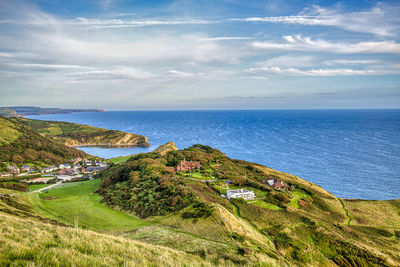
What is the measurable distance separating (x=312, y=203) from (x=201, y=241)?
113 ft

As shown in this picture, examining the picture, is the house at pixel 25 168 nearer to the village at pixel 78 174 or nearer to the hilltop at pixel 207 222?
the village at pixel 78 174

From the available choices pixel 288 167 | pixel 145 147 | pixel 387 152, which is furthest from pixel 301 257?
pixel 145 147

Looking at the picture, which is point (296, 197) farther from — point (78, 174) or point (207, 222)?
point (78, 174)

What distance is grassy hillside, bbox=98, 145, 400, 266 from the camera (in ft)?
78.6

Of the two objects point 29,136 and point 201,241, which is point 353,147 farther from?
point 29,136

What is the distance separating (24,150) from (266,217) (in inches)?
4247

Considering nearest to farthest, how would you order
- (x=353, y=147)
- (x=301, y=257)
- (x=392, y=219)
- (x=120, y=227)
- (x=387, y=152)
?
(x=301, y=257)
(x=120, y=227)
(x=392, y=219)
(x=387, y=152)
(x=353, y=147)

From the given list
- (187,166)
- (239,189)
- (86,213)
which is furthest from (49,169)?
(239,189)

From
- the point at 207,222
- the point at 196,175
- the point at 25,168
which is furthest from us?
the point at 25,168

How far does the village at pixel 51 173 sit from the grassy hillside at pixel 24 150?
8.00 m

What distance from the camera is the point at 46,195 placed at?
4250 centimetres

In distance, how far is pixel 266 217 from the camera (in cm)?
3372

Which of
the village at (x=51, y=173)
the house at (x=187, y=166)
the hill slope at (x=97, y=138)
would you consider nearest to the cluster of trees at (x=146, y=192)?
the house at (x=187, y=166)

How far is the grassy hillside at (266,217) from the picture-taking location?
24.0 metres
